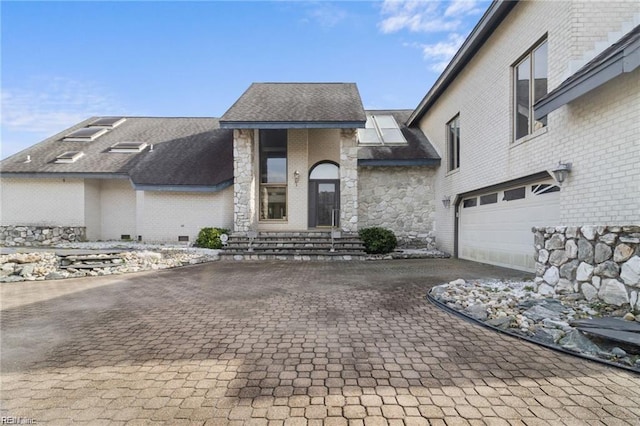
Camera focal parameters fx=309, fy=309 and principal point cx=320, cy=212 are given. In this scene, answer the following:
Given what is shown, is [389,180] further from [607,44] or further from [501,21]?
[607,44]

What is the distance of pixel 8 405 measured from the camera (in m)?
2.29

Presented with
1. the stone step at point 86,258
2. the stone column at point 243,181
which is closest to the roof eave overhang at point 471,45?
the stone column at point 243,181

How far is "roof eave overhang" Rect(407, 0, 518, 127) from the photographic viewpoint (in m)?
7.26

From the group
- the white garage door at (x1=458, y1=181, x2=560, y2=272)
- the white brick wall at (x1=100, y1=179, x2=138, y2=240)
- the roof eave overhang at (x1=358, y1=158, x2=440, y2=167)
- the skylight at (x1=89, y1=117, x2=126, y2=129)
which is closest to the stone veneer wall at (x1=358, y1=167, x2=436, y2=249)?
the roof eave overhang at (x1=358, y1=158, x2=440, y2=167)

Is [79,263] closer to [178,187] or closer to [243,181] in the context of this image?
[178,187]

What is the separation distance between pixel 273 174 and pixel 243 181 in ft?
5.81

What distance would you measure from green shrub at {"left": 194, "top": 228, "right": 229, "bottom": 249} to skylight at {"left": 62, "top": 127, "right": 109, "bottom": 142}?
8697mm

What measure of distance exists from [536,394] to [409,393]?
0.97 metres

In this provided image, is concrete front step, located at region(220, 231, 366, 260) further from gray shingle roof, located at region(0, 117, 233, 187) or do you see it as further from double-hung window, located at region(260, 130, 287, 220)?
gray shingle roof, located at region(0, 117, 233, 187)

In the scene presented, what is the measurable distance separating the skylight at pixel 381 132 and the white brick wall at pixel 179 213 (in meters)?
6.55

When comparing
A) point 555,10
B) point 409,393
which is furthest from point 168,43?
point 409,393

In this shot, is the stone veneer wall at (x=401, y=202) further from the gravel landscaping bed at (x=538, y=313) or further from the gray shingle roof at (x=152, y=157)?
the gravel landscaping bed at (x=538, y=313)

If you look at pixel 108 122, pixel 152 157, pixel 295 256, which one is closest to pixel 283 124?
pixel 295 256

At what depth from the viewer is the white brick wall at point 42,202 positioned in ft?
41.4
